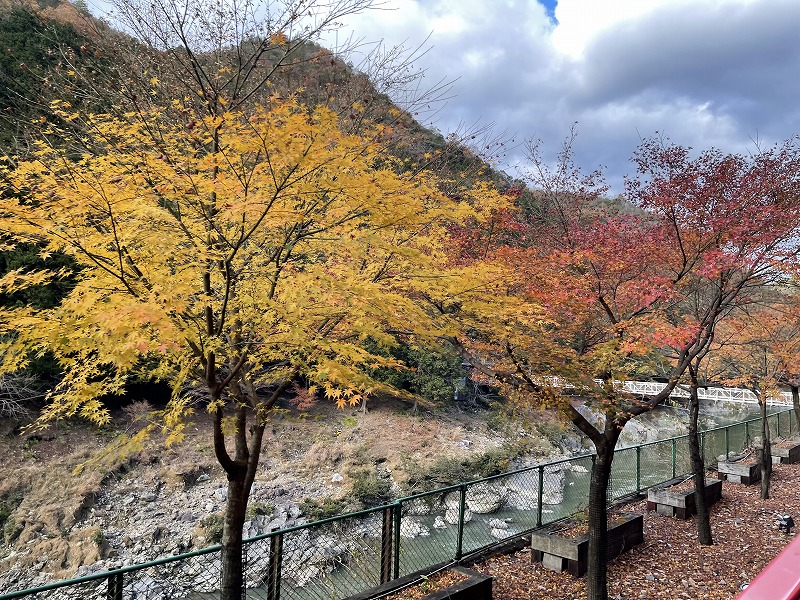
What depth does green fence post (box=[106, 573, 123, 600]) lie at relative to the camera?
13.4 feet

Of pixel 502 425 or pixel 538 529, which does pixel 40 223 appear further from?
pixel 502 425

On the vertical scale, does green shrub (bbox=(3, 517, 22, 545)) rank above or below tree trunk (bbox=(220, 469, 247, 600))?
below

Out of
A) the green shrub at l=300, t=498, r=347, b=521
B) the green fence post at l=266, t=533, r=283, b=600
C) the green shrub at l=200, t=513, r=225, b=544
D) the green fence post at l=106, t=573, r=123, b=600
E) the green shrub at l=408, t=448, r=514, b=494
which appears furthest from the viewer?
the green shrub at l=408, t=448, r=514, b=494

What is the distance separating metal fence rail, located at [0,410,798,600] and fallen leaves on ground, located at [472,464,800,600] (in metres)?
0.80

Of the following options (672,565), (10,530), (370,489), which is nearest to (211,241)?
(672,565)

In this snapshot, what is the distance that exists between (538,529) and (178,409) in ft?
20.9

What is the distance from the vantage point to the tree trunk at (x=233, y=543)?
474 centimetres

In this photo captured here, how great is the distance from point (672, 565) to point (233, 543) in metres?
6.53

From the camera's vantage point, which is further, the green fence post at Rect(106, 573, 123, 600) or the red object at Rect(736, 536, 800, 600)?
the green fence post at Rect(106, 573, 123, 600)

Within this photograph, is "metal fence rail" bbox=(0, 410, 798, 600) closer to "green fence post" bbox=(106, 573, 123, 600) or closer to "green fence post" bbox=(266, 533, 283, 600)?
"green fence post" bbox=(266, 533, 283, 600)

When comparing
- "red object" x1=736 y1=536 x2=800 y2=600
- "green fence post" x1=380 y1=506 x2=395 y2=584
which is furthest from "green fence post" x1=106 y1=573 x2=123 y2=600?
"red object" x1=736 y1=536 x2=800 y2=600

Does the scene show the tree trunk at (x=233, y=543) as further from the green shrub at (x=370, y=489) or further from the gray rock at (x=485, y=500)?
the gray rock at (x=485, y=500)

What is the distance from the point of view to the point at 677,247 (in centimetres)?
748

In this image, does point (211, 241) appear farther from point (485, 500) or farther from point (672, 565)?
point (485, 500)
